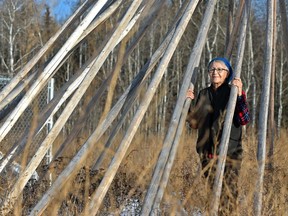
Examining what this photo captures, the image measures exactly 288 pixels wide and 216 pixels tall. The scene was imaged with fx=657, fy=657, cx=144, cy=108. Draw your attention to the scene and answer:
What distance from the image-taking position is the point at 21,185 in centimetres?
365

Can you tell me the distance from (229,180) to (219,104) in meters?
0.51

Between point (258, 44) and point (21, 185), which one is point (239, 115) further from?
point (258, 44)

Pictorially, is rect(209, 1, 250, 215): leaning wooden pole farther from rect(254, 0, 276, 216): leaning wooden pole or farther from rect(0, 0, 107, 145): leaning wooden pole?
rect(0, 0, 107, 145): leaning wooden pole

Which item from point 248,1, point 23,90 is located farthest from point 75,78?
point 248,1

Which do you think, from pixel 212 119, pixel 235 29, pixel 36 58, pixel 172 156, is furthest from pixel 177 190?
pixel 235 29

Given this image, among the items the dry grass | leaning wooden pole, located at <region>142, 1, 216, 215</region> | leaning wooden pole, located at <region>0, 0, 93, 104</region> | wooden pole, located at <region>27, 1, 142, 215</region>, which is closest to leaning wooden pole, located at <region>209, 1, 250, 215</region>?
the dry grass

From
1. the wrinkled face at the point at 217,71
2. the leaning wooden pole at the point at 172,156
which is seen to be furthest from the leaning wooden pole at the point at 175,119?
the wrinkled face at the point at 217,71

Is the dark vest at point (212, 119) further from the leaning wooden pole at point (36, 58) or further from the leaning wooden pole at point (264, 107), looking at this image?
the leaning wooden pole at point (36, 58)

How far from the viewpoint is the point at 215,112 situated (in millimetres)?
4352

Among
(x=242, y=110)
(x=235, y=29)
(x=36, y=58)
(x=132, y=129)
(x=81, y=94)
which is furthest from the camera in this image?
(x=235, y=29)

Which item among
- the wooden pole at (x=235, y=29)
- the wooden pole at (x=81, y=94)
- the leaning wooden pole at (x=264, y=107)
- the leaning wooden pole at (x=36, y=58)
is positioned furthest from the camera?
the wooden pole at (x=235, y=29)

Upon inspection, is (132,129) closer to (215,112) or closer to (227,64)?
(215,112)

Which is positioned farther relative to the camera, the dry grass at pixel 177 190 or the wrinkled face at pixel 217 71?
the wrinkled face at pixel 217 71

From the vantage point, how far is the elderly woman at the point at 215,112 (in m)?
4.29
